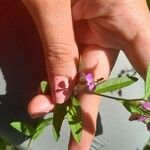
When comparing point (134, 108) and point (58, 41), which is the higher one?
point (58, 41)

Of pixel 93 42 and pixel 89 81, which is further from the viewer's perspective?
pixel 93 42

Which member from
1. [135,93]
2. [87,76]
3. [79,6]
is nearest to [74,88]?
[87,76]

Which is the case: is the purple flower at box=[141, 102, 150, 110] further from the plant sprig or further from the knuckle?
the knuckle

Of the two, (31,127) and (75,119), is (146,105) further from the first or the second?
(31,127)

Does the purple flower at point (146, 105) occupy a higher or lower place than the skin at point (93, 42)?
lower

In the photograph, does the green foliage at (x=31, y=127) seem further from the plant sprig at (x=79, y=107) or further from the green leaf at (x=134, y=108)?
the green leaf at (x=134, y=108)

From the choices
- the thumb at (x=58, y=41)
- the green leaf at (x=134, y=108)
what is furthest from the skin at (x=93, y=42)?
the green leaf at (x=134, y=108)

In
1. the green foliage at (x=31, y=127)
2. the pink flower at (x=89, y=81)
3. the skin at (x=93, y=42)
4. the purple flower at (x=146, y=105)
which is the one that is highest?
the skin at (x=93, y=42)

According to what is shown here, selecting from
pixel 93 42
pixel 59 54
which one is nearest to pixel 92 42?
pixel 93 42
